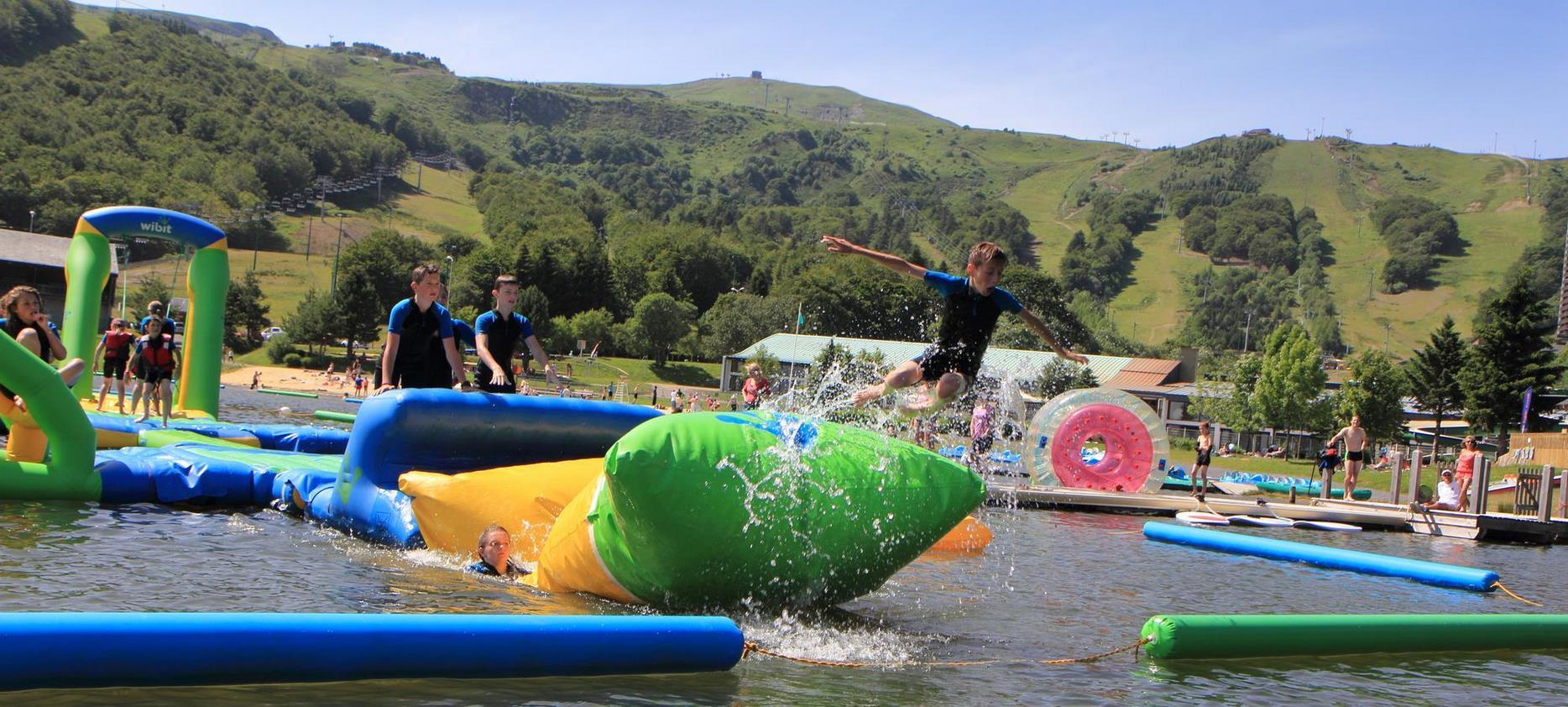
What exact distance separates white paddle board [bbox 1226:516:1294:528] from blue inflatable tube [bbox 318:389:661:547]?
475 inches

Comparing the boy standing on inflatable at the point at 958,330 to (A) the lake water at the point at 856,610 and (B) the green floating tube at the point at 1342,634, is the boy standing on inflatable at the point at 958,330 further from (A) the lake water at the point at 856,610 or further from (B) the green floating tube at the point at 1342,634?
(B) the green floating tube at the point at 1342,634

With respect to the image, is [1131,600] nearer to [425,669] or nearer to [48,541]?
[425,669]

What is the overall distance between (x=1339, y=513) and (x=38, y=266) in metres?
60.4

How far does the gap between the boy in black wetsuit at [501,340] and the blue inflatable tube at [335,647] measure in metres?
4.61

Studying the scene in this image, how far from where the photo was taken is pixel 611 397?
2437 inches

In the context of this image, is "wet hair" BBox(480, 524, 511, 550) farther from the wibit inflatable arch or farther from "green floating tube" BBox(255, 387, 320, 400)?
"green floating tube" BBox(255, 387, 320, 400)

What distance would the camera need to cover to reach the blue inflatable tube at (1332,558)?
12.6 metres

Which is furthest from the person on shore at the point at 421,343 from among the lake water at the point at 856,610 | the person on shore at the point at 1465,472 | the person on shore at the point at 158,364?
the person on shore at the point at 1465,472

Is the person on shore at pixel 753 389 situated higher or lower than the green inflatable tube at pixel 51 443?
higher

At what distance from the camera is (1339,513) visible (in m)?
21.2

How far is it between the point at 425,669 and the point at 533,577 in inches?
114

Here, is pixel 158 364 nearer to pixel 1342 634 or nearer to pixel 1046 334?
pixel 1046 334

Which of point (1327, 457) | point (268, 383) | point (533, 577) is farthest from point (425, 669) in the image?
point (268, 383)

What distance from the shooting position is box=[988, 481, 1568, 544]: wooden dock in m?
20.5
